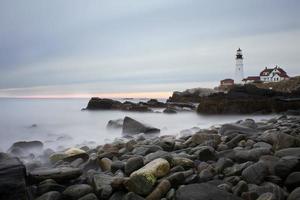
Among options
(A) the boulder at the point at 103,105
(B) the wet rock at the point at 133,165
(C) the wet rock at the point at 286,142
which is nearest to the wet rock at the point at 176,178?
(B) the wet rock at the point at 133,165

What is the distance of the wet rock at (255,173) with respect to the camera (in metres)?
3.26

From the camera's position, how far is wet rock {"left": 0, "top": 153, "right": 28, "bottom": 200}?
2971 millimetres

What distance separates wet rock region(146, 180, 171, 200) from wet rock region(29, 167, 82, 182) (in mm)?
1006

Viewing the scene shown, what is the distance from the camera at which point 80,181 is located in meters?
3.74

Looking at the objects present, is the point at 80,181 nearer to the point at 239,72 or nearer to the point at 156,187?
the point at 156,187

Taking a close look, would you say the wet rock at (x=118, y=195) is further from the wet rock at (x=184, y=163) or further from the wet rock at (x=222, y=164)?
the wet rock at (x=222, y=164)

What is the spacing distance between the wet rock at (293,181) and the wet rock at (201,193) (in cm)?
62

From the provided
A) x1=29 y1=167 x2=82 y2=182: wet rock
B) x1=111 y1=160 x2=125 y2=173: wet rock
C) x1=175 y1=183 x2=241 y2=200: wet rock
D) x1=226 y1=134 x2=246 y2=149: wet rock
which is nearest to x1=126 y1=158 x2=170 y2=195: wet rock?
x1=175 y1=183 x2=241 y2=200: wet rock

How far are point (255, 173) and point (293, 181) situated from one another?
13.9 inches

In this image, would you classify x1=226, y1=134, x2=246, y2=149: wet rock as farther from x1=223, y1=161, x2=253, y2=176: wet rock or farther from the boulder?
the boulder

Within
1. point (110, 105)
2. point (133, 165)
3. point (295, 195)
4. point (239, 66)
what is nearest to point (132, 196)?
point (133, 165)

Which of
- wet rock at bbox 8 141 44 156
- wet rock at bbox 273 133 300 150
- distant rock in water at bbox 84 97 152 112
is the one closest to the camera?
wet rock at bbox 273 133 300 150

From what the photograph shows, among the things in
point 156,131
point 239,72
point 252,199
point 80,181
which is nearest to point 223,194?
point 252,199

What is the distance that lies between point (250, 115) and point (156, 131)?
6.66 meters
